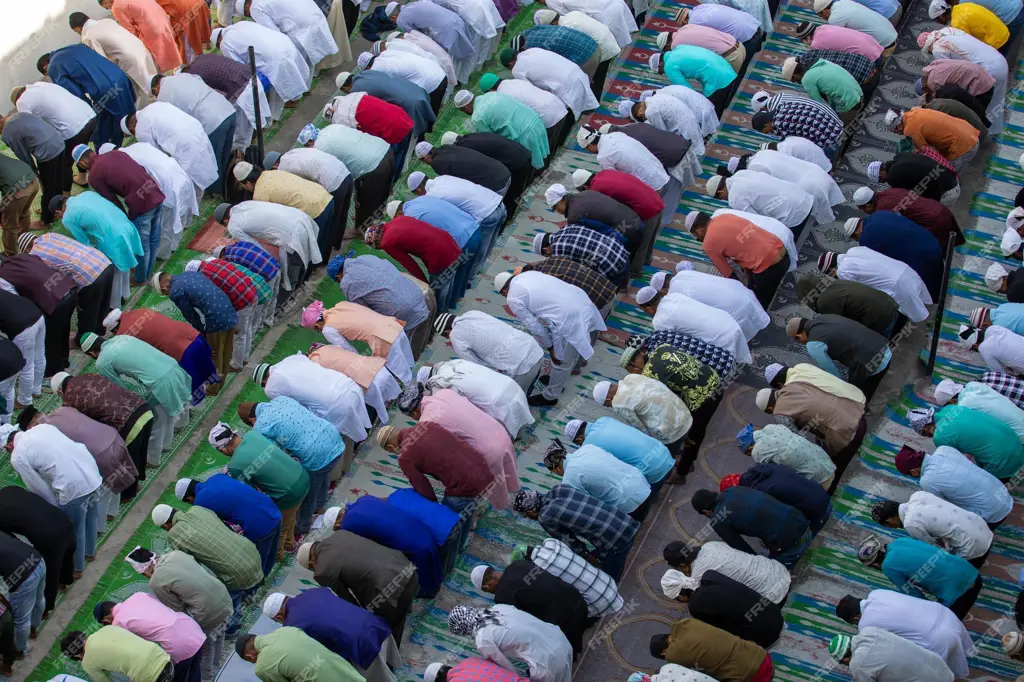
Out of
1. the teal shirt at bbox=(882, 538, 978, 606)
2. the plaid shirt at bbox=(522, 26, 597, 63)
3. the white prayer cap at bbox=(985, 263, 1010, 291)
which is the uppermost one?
the plaid shirt at bbox=(522, 26, 597, 63)

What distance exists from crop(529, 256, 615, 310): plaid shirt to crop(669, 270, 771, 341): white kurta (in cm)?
56

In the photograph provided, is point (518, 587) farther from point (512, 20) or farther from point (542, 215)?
point (512, 20)

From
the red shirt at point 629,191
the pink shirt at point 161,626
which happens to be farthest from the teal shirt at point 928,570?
the pink shirt at point 161,626

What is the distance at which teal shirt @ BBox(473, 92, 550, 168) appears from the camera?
14109mm

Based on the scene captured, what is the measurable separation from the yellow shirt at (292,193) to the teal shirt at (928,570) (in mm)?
5418

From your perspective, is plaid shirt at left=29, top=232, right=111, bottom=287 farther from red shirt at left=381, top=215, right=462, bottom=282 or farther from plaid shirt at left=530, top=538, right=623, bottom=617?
plaid shirt at left=530, top=538, right=623, bottom=617

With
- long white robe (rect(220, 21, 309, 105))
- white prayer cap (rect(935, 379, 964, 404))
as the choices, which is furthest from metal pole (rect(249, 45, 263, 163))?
white prayer cap (rect(935, 379, 964, 404))

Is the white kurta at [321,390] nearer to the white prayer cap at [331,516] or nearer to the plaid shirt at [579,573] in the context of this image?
the white prayer cap at [331,516]

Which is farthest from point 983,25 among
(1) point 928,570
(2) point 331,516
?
(2) point 331,516

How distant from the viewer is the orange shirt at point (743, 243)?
13.1 meters

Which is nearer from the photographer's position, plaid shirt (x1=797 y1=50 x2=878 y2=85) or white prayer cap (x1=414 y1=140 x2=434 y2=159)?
white prayer cap (x1=414 y1=140 x2=434 y2=159)

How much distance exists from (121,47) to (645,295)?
540cm

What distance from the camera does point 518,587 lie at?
10484 mm

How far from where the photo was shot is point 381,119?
Result: 13883mm
